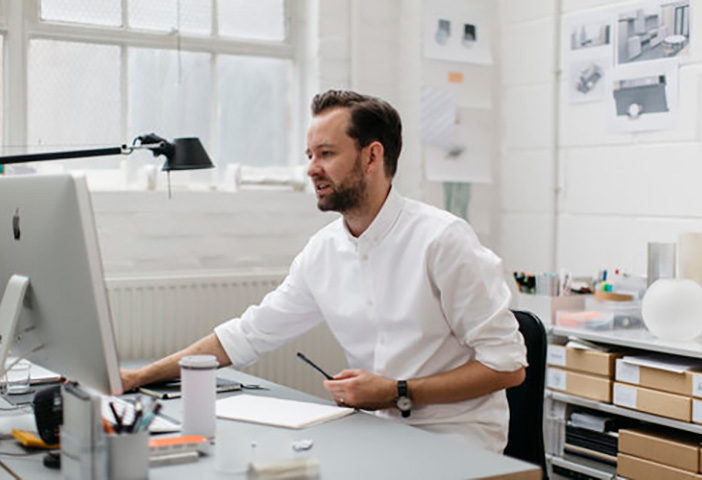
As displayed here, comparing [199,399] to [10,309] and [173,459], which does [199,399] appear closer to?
[173,459]

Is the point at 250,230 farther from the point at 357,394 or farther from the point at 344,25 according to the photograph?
the point at 357,394

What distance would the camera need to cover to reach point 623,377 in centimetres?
277

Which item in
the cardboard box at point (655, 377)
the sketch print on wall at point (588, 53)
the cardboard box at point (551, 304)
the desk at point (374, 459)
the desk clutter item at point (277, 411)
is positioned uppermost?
the sketch print on wall at point (588, 53)

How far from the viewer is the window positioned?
10.2 ft

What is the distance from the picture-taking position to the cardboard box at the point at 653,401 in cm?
258

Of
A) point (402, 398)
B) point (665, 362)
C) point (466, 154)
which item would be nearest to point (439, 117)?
point (466, 154)

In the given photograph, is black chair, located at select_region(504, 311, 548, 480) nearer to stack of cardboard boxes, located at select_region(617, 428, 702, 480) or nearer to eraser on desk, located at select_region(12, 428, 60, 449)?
stack of cardboard boxes, located at select_region(617, 428, 702, 480)

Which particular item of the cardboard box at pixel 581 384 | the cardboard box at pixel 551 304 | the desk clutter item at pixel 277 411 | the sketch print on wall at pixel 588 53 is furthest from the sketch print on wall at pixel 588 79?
the desk clutter item at pixel 277 411

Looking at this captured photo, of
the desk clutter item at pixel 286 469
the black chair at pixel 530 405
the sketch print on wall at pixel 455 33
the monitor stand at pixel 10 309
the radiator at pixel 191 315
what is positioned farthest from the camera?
the sketch print on wall at pixel 455 33

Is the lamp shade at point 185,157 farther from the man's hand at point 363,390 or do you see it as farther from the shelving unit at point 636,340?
the shelving unit at point 636,340

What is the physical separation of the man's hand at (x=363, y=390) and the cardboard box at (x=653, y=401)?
109 cm

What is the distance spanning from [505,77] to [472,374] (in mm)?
2160

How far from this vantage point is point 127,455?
1.38 metres

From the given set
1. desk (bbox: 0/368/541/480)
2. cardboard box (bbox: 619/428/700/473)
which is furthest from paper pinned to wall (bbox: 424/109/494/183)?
desk (bbox: 0/368/541/480)
